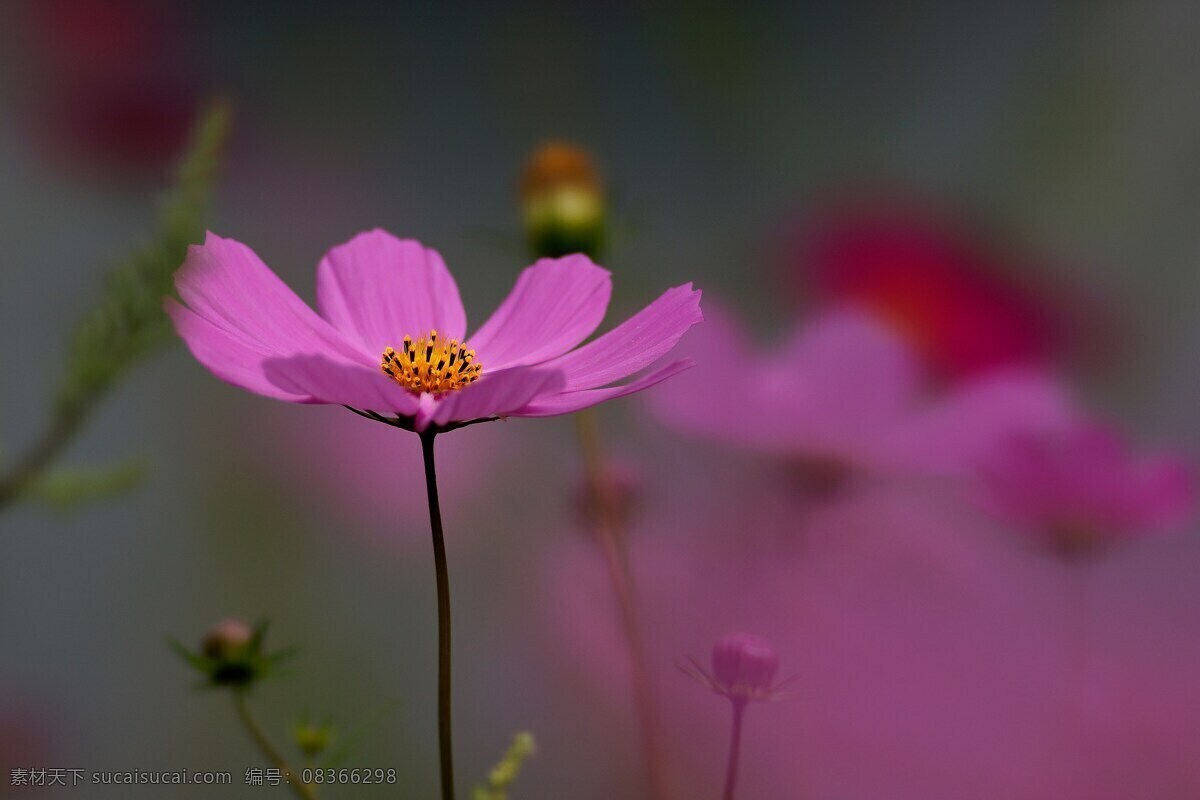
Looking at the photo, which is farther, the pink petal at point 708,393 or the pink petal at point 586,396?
the pink petal at point 708,393

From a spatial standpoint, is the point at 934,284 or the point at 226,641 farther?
the point at 934,284

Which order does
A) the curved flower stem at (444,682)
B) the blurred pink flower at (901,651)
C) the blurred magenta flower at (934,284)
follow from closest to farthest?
1. the curved flower stem at (444,682)
2. the blurred pink flower at (901,651)
3. the blurred magenta flower at (934,284)

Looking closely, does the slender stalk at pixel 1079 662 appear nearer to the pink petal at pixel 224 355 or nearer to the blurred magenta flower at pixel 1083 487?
the blurred magenta flower at pixel 1083 487

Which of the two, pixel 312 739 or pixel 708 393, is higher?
pixel 708 393

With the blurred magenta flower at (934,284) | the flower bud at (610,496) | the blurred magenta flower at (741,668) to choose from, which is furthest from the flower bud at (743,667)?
the blurred magenta flower at (934,284)

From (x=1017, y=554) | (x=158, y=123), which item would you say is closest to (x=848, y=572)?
(x=1017, y=554)

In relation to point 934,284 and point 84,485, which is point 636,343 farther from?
point 934,284

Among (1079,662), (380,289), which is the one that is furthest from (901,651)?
(380,289)
